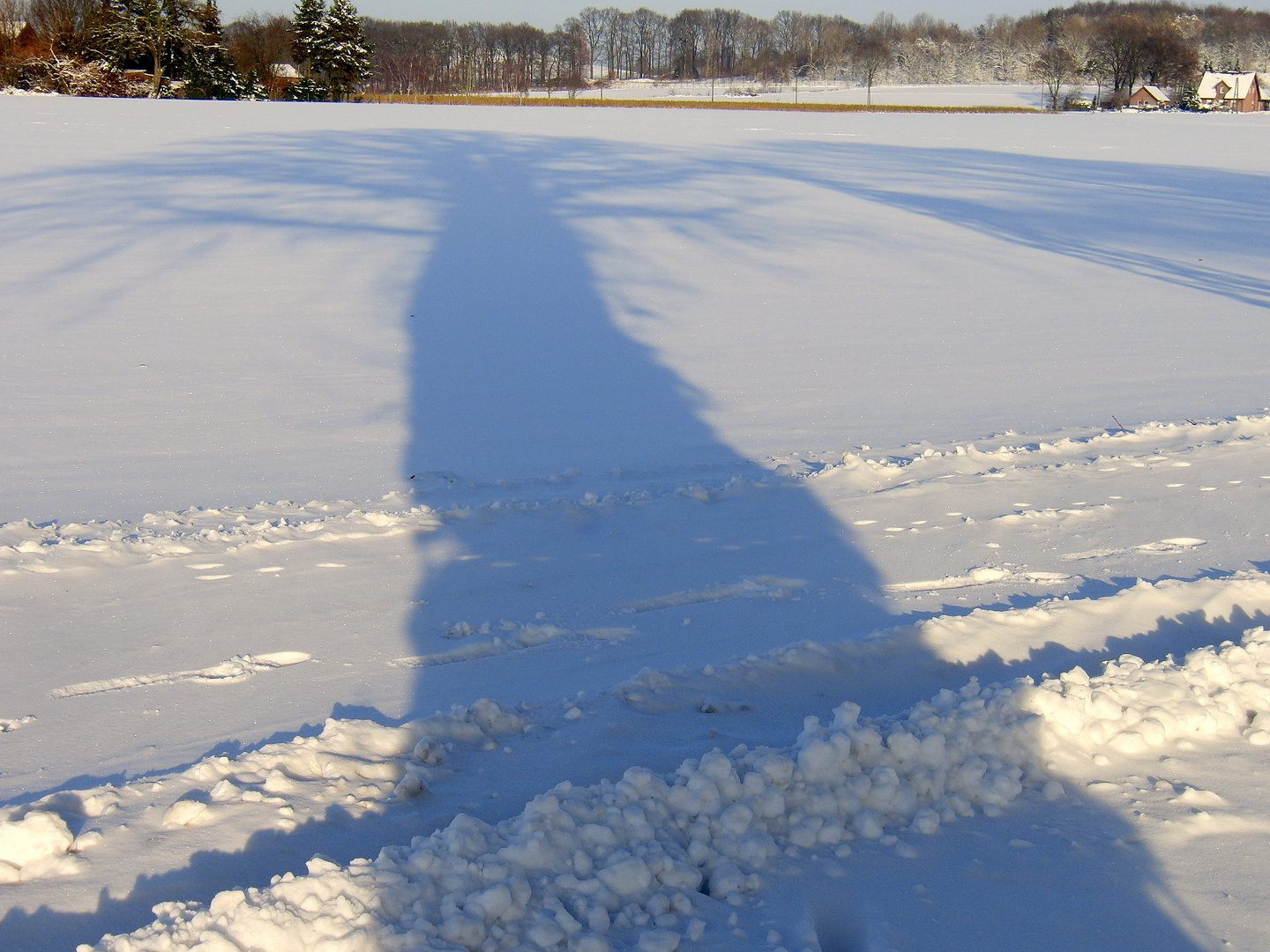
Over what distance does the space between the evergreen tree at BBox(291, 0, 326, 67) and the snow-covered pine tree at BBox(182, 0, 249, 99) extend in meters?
3.75

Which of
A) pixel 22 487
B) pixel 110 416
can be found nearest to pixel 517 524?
pixel 22 487

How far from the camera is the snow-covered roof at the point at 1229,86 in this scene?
72750mm

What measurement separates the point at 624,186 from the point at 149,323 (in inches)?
414

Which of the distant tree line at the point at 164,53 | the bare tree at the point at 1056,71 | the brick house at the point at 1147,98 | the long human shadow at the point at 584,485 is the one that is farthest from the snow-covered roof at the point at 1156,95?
the long human shadow at the point at 584,485

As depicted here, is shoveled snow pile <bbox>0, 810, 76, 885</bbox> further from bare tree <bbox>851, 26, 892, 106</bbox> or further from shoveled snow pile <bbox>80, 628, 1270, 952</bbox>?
bare tree <bbox>851, 26, 892, 106</bbox>

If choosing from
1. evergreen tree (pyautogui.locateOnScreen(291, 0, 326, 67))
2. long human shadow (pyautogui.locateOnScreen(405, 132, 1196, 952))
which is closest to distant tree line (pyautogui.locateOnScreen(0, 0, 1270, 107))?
evergreen tree (pyautogui.locateOnScreen(291, 0, 326, 67))

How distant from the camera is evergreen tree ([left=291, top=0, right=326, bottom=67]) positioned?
157 ft

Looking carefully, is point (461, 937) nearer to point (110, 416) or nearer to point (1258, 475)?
point (1258, 475)

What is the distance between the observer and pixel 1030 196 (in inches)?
722

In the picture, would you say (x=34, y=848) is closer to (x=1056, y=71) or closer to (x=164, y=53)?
(x=164, y=53)

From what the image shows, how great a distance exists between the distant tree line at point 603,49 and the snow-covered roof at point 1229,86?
155cm

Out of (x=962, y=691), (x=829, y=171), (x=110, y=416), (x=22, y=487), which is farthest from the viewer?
(x=829, y=171)

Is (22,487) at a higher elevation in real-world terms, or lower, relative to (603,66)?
lower

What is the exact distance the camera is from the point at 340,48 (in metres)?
48.9
